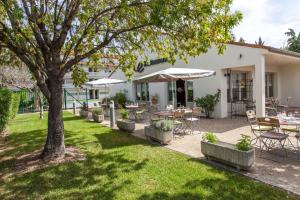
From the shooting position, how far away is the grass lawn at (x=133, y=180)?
4699 mm

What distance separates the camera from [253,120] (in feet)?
28.5

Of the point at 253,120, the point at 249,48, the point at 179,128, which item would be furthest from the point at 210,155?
the point at 249,48

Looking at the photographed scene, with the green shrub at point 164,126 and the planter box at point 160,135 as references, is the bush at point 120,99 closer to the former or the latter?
the planter box at point 160,135

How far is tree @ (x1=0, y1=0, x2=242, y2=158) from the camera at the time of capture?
575cm

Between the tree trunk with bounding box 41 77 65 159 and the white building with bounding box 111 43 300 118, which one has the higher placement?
the white building with bounding box 111 43 300 118

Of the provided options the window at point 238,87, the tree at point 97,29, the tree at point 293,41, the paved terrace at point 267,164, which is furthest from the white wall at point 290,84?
the tree at point 293,41

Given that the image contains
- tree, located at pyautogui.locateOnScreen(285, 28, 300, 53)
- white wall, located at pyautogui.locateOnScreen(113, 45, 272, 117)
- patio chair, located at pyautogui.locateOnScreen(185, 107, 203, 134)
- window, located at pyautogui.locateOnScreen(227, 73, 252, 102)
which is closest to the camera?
patio chair, located at pyautogui.locateOnScreen(185, 107, 203, 134)

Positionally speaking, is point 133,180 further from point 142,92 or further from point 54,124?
point 142,92

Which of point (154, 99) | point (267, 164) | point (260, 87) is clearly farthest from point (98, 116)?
point (267, 164)

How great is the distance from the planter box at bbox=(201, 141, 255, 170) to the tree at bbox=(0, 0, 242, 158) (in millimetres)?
2619

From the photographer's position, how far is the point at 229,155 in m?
5.85

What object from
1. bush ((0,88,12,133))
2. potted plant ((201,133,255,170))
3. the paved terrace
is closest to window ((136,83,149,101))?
the paved terrace

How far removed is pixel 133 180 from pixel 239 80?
41.9ft

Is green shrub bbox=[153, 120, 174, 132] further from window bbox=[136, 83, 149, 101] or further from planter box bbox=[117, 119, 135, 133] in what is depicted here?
window bbox=[136, 83, 149, 101]
